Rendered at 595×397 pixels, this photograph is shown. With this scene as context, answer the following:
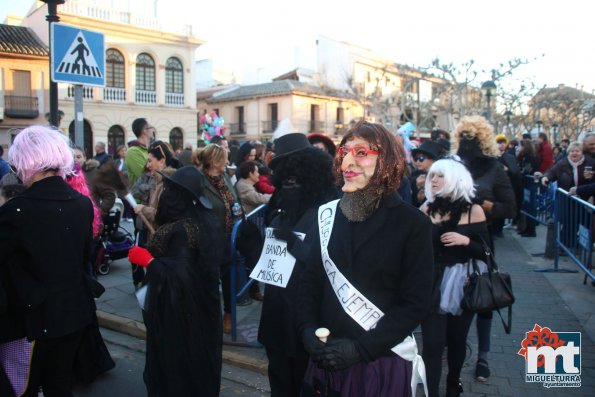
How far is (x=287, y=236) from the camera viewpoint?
319 centimetres

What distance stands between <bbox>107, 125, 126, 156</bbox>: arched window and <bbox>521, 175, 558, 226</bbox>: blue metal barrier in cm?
2381

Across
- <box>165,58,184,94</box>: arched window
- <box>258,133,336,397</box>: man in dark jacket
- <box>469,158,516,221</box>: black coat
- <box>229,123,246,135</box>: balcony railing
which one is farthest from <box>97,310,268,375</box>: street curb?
<box>229,123,246,135</box>: balcony railing

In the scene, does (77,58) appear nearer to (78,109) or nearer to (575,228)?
(78,109)

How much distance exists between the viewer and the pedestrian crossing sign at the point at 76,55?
5535mm

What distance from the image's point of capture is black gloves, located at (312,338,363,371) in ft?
6.42

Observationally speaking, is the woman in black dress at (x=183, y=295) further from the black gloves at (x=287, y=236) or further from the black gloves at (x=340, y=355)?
the black gloves at (x=340, y=355)

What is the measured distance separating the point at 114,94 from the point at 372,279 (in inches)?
1136

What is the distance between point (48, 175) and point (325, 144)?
2672 mm

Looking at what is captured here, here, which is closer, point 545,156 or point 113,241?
point 113,241

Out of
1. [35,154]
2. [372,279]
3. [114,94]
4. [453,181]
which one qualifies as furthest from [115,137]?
[372,279]

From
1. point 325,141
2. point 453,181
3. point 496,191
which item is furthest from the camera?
point 325,141

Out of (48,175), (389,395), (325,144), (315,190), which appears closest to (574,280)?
(325,144)

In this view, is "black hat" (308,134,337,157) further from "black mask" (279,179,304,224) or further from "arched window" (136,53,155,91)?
"arched window" (136,53,155,91)

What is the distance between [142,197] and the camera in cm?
563
